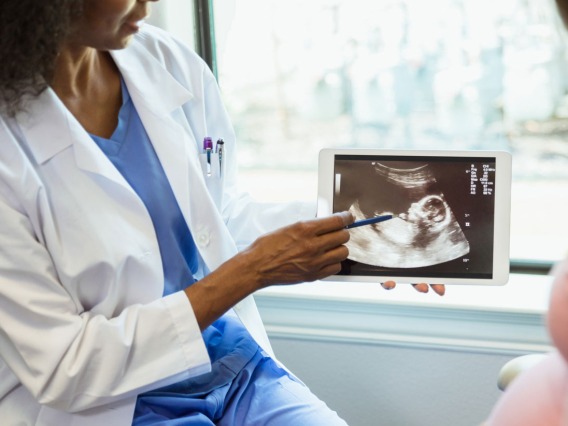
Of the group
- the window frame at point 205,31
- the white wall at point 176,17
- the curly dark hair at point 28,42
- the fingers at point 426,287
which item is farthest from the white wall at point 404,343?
the curly dark hair at point 28,42

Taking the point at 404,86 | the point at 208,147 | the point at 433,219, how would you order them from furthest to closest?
the point at 404,86, the point at 208,147, the point at 433,219

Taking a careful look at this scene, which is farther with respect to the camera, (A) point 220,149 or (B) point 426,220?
(A) point 220,149

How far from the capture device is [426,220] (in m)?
1.38

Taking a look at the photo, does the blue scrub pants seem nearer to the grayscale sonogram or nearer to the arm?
the arm

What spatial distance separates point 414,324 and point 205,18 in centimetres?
84

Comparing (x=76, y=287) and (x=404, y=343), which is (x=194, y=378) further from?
(x=404, y=343)

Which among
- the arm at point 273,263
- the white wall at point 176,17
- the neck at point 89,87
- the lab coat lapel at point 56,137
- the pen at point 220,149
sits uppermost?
the white wall at point 176,17

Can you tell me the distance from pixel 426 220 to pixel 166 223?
1.35ft

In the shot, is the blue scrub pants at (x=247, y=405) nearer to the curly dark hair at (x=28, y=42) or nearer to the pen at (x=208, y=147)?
the pen at (x=208, y=147)

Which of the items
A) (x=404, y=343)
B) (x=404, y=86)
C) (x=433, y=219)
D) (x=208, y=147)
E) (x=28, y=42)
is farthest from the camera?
(x=404, y=86)

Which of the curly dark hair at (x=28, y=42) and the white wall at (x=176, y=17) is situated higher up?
the white wall at (x=176, y=17)

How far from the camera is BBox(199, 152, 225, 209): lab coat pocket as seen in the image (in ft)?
4.99

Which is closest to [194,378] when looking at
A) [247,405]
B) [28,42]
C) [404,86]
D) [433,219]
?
[247,405]

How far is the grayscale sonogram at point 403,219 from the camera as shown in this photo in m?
1.37
